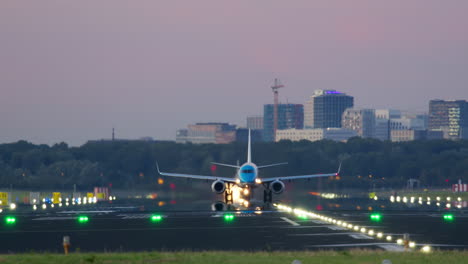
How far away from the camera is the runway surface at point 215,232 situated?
135 feet

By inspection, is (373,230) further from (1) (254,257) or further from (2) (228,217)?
(1) (254,257)

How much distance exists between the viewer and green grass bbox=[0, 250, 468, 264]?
107ft

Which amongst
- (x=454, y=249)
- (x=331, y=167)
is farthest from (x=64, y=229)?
(x=331, y=167)

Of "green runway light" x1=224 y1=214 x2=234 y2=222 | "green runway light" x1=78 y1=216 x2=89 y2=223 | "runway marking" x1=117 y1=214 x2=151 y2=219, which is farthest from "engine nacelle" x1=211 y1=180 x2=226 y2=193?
"green runway light" x1=78 y1=216 x2=89 y2=223

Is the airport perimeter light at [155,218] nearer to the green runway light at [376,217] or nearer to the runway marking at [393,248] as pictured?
the green runway light at [376,217]

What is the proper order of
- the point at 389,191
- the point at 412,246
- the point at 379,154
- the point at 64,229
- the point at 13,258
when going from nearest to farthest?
the point at 13,258
the point at 412,246
the point at 64,229
the point at 389,191
the point at 379,154

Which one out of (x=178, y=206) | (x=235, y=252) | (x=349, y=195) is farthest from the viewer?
(x=349, y=195)

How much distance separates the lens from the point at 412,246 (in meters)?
39.7

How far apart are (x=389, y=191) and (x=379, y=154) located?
6390 cm

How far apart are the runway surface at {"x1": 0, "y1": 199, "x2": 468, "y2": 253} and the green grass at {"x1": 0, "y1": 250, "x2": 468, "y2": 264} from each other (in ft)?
11.2

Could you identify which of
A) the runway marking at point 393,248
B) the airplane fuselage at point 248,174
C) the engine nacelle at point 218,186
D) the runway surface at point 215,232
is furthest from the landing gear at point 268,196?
the runway marking at point 393,248

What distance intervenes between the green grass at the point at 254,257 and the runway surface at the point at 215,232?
3412 mm

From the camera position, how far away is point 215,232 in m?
50.2

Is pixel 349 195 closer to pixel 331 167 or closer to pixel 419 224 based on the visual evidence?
pixel 331 167
